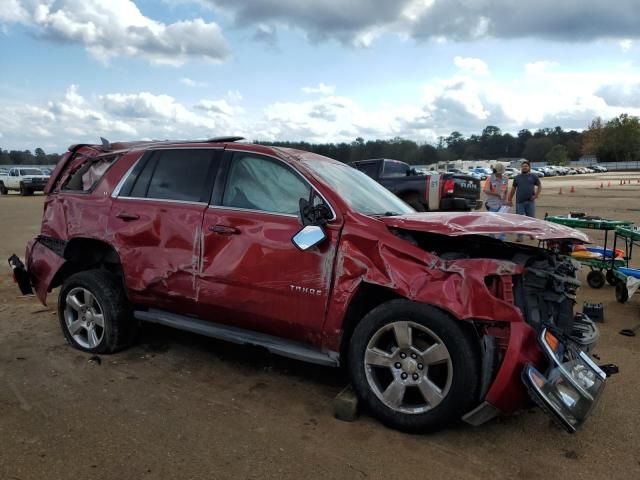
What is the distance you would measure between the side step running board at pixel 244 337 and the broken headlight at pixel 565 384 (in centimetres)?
128

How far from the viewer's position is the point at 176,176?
4578 mm

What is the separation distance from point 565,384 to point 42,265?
15.0ft

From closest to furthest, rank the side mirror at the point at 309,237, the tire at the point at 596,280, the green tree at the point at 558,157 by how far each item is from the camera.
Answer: the side mirror at the point at 309,237
the tire at the point at 596,280
the green tree at the point at 558,157

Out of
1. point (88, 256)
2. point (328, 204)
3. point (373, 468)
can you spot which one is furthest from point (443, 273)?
point (88, 256)

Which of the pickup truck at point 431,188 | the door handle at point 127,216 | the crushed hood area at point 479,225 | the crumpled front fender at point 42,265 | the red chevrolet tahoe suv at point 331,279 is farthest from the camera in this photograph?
the pickup truck at point 431,188

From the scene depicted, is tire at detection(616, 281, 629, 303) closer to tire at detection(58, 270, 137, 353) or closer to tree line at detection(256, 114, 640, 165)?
tire at detection(58, 270, 137, 353)

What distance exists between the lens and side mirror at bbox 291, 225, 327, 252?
3645 millimetres

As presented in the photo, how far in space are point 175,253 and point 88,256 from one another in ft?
4.29

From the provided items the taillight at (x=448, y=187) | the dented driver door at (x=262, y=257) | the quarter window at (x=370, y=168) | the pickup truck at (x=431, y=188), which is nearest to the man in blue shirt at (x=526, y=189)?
the pickup truck at (x=431, y=188)

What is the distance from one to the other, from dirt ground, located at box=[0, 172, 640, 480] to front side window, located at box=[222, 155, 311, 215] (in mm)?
1372

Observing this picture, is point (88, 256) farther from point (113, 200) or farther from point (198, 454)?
point (198, 454)

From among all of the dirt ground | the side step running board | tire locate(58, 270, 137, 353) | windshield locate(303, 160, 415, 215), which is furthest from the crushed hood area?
tire locate(58, 270, 137, 353)

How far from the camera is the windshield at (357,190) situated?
4.03 m

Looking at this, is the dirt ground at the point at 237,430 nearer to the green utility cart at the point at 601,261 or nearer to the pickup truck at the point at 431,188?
the green utility cart at the point at 601,261
